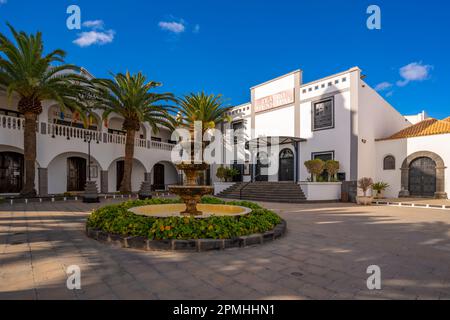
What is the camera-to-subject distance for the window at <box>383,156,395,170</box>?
18.7 m

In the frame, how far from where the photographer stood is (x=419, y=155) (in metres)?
17.4

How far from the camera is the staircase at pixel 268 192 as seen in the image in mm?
16344

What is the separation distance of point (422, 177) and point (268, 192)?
1121 cm

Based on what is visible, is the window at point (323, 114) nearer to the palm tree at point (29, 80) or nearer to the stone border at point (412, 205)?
the stone border at point (412, 205)

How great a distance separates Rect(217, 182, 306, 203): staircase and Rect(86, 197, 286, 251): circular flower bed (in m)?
10.0

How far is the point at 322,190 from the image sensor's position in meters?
16.3

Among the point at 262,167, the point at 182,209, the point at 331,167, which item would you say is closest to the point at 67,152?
the point at 182,209

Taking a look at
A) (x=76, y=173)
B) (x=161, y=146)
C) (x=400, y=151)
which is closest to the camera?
(x=400, y=151)

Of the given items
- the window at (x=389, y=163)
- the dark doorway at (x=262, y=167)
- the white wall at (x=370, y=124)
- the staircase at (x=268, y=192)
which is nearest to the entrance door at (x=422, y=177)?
the window at (x=389, y=163)

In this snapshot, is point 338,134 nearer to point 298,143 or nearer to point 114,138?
point 298,143

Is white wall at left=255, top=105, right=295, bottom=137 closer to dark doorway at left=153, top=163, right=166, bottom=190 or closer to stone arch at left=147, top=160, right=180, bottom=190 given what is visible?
stone arch at left=147, top=160, right=180, bottom=190

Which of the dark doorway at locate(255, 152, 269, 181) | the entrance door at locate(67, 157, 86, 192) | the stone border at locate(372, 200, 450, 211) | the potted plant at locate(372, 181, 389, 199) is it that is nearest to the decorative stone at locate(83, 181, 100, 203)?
the entrance door at locate(67, 157, 86, 192)

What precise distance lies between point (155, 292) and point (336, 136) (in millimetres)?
18063

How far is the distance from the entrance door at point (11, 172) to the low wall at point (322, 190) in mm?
20216
